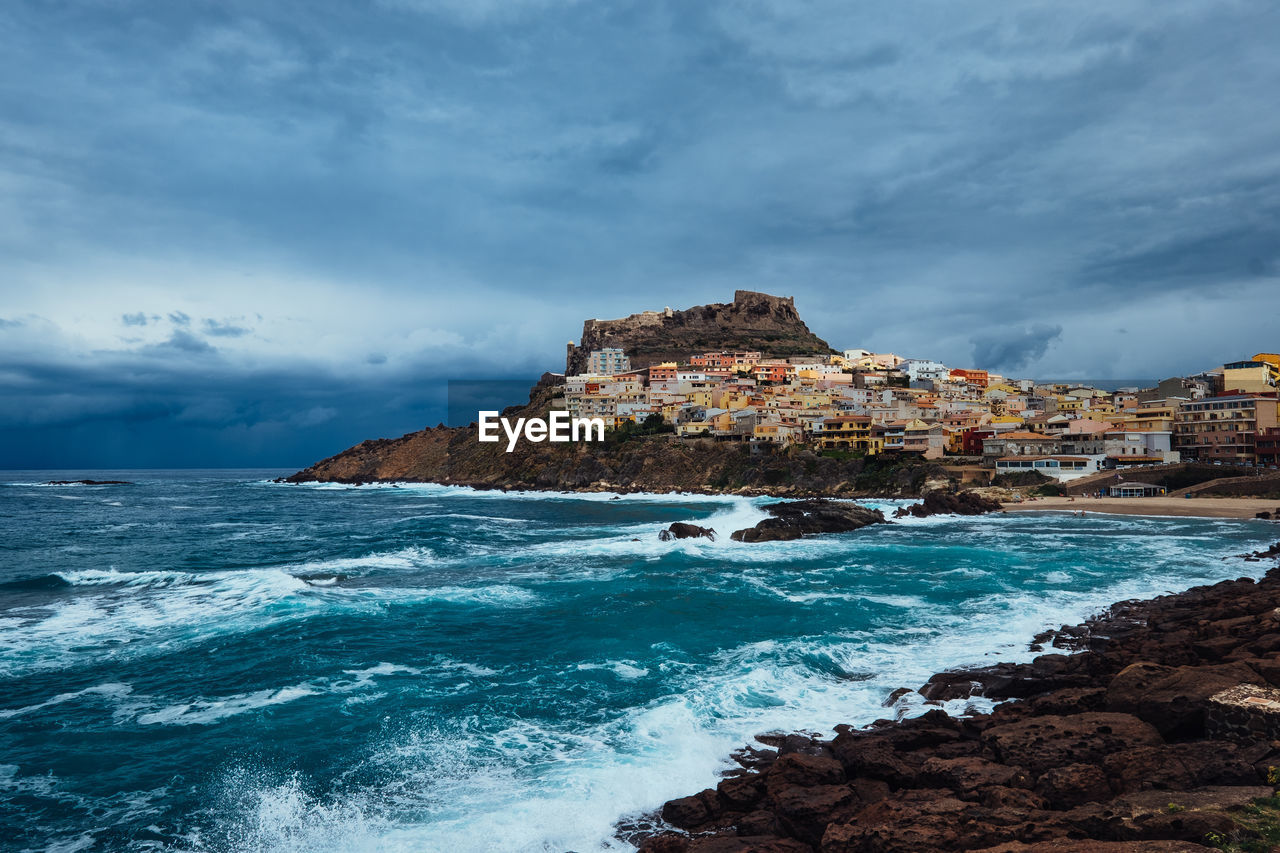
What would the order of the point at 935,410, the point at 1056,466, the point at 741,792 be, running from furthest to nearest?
the point at 935,410
the point at 1056,466
the point at 741,792

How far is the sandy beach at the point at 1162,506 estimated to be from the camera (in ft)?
158

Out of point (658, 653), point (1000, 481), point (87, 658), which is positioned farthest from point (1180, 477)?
point (87, 658)

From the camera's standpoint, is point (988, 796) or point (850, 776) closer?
point (988, 796)

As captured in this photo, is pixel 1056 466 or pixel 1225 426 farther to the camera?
pixel 1225 426

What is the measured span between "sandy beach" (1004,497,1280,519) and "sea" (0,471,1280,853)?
13.6m

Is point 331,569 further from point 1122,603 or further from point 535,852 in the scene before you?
point 1122,603

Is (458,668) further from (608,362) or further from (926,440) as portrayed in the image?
(608,362)

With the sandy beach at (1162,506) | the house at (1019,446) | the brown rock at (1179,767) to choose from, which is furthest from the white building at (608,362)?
the brown rock at (1179,767)

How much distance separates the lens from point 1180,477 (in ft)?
200

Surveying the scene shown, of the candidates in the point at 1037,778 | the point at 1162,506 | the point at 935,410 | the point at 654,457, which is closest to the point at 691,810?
the point at 1037,778

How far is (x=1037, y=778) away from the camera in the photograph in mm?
8805

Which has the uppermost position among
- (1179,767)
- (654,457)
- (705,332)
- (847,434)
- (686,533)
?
(705,332)

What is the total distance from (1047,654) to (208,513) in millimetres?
65864

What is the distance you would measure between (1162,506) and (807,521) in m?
29.1
